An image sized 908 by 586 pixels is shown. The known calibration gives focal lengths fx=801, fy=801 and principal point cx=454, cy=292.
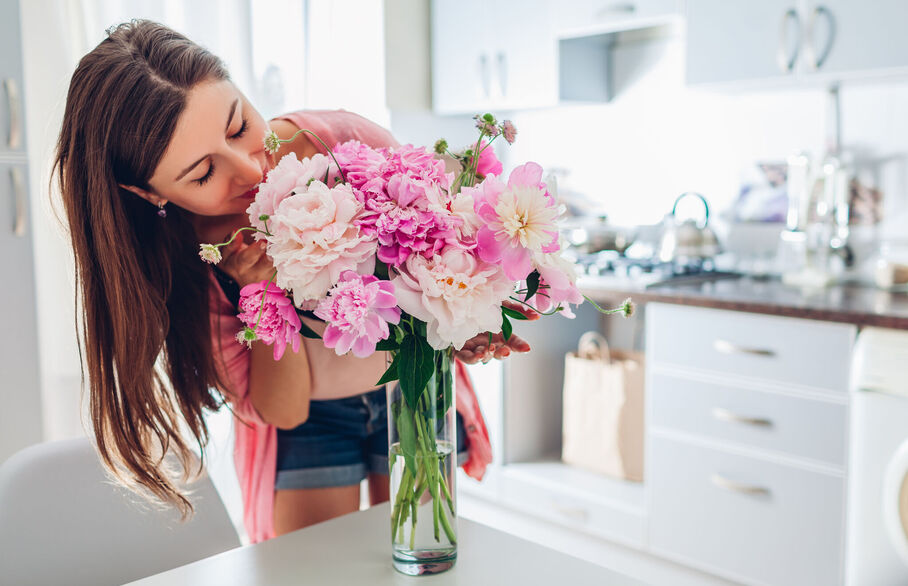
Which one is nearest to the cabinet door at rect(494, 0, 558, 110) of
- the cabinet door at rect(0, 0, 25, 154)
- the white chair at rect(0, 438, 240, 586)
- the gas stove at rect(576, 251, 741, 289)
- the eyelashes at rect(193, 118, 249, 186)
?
the gas stove at rect(576, 251, 741, 289)

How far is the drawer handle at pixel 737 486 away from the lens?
86.0 inches

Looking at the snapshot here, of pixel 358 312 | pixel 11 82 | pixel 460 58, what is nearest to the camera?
pixel 358 312

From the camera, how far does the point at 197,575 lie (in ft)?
3.16

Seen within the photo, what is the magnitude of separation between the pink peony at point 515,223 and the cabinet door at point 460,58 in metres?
2.39

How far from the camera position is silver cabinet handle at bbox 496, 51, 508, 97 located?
3025 millimetres

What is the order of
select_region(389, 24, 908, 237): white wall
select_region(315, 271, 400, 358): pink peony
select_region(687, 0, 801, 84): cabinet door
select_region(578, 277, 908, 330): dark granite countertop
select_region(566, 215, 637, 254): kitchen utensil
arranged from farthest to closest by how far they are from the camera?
select_region(566, 215, 637, 254): kitchen utensil → select_region(389, 24, 908, 237): white wall → select_region(687, 0, 801, 84): cabinet door → select_region(578, 277, 908, 330): dark granite countertop → select_region(315, 271, 400, 358): pink peony

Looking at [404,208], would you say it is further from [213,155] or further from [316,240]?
[213,155]

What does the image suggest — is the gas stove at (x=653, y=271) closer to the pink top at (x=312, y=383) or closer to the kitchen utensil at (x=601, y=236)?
the kitchen utensil at (x=601, y=236)

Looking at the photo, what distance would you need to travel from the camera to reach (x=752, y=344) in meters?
2.17

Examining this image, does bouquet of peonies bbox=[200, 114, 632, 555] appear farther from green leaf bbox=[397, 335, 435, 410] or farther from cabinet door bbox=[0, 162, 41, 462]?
cabinet door bbox=[0, 162, 41, 462]

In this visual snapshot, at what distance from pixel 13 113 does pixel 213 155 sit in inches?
54.8

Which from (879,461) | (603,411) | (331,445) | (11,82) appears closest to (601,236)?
(603,411)

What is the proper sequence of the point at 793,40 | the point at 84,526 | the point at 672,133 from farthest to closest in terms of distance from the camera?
the point at 672,133 → the point at 793,40 → the point at 84,526

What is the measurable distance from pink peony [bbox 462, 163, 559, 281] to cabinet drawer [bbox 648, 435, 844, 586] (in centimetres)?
164
